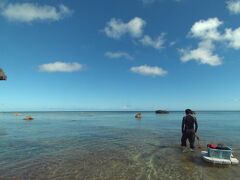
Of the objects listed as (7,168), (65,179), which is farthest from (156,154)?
(7,168)

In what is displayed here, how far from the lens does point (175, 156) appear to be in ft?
38.8

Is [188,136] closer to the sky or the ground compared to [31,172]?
closer to the sky

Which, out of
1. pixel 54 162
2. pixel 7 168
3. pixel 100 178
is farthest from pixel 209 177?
pixel 7 168

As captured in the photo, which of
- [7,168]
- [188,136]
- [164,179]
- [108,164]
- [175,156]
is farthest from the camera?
[188,136]

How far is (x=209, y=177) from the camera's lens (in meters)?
8.34

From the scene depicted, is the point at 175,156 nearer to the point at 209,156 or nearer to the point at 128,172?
the point at 209,156

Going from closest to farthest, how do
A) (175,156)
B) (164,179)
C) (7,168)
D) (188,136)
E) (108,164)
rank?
(164,179) → (7,168) → (108,164) → (175,156) → (188,136)

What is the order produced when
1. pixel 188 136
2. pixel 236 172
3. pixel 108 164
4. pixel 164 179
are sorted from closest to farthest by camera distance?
1. pixel 164 179
2. pixel 236 172
3. pixel 108 164
4. pixel 188 136

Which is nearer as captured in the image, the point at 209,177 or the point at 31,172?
the point at 209,177

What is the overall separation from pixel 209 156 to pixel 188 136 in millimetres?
2522

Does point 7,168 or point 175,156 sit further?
point 175,156

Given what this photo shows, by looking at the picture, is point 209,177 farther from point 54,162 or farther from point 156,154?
point 54,162

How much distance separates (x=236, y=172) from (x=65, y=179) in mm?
6732

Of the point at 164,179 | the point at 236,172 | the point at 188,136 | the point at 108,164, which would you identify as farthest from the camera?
the point at 188,136
